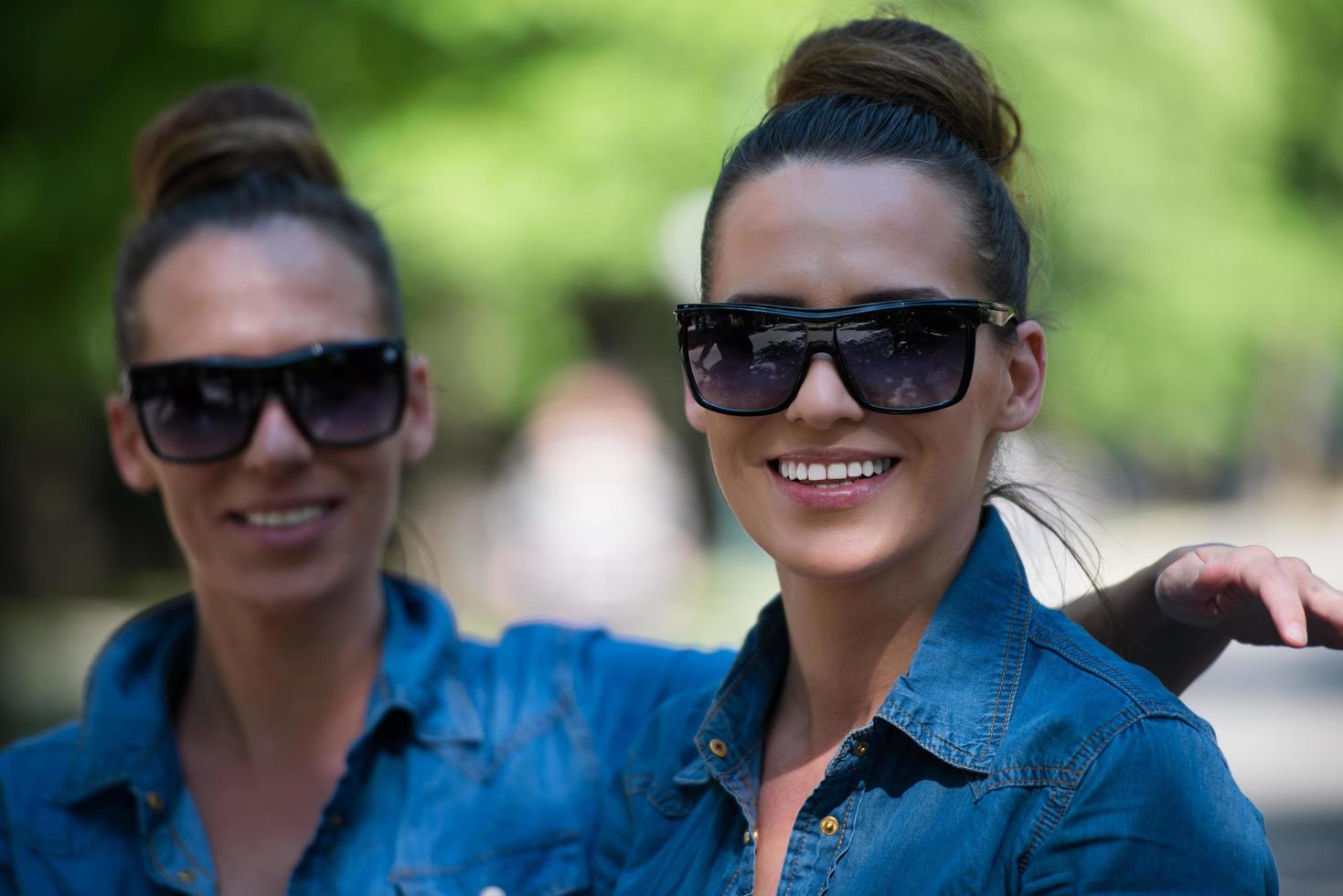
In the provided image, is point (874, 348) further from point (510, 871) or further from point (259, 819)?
point (259, 819)

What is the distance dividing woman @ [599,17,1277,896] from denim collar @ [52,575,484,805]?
2.73 ft

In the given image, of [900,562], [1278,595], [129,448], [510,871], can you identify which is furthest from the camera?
[129,448]

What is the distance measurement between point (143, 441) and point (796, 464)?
1.60m

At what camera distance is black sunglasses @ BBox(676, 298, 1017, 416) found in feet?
7.09

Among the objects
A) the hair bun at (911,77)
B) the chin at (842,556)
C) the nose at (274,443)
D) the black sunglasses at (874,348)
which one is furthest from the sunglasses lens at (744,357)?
the nose at (274,443)

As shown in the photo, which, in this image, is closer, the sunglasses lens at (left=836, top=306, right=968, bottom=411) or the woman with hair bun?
the sunglasses lens at (left=836, top=306, right=968, bottom=411)

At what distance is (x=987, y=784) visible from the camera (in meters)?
2.04

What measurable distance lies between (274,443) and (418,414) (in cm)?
42

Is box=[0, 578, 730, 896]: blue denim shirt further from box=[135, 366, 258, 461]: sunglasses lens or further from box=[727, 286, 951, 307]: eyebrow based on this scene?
box=[727, 286, 951, 307]: eyebrow

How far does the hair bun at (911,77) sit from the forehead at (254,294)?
1.09 metres

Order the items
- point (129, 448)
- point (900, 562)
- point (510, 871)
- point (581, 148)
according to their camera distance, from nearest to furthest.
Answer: point (900, 562) < point (510, 871) < point (129, 448) < point (581, 148)

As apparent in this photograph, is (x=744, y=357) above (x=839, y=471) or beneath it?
above

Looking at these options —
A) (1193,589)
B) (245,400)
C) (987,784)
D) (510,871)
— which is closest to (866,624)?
(987,784)

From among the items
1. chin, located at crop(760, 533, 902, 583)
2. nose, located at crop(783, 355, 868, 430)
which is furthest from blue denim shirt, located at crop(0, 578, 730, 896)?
nose, located at crop(783, 355, 868, 430)
